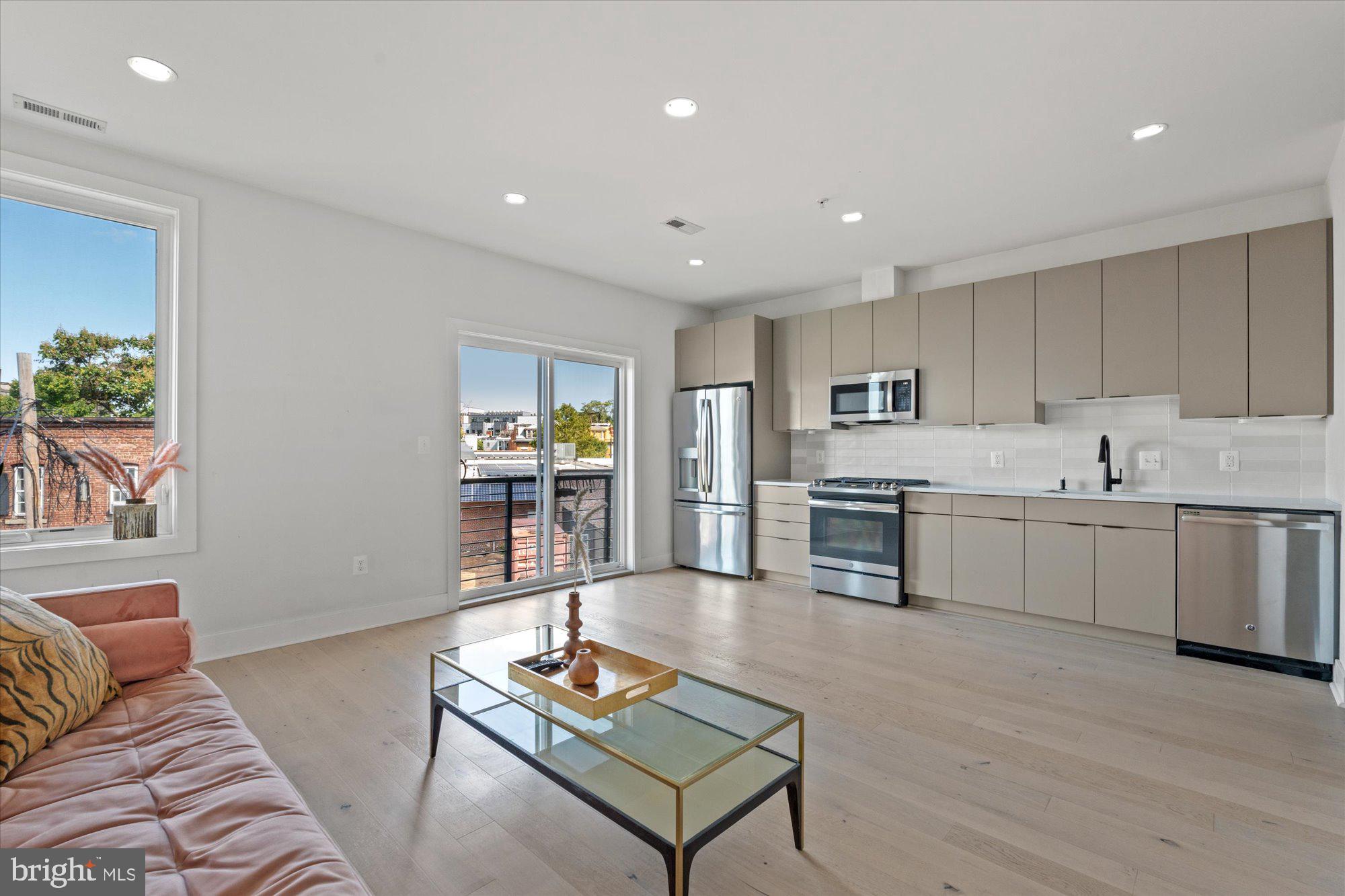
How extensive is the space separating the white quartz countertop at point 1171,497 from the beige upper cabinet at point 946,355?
55 centimetres

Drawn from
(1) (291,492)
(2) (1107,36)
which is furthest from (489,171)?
(2) (1107,36)

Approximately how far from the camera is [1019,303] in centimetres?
418

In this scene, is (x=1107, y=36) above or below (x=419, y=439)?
above

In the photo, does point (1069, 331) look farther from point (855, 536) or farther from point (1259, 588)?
point (855, 536)

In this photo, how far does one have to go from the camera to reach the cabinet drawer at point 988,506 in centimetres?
397

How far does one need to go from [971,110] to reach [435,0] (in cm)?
211

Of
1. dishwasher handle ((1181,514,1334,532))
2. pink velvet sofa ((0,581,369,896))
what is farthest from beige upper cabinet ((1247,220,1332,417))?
pink velvet sofa ((0,581,369,896))

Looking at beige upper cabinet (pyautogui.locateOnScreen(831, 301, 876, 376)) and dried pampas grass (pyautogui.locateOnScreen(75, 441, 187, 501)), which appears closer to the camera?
dried pampas grass (pyautogui.locateOnScreen(75, 441, 187, 501))

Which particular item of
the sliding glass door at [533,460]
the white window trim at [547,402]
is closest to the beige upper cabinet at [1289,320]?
the sliding glass door at [533,460]

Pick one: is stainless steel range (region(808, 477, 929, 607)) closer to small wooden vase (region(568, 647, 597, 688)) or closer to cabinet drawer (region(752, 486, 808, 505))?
cabinet drawer (region(752, 486, 808, 505))

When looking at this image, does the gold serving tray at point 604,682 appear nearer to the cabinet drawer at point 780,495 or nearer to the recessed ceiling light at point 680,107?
the recessed ceiling light at point 680,107

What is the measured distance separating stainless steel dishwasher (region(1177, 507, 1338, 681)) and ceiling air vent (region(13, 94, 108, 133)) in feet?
18.6

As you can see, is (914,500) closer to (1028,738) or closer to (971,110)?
(1028,738)

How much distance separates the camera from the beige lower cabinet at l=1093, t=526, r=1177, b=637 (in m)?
3.44
